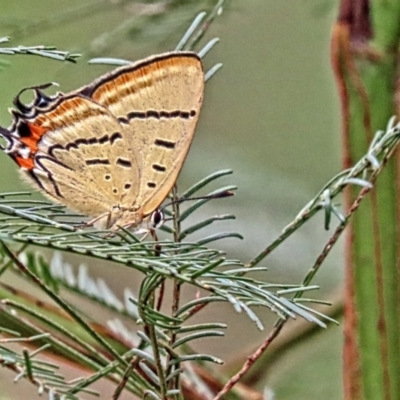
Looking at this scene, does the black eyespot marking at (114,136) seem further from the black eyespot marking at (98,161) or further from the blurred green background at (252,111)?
the blurred green background at (252,111)

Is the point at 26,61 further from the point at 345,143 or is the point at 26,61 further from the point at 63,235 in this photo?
the point at 63,235

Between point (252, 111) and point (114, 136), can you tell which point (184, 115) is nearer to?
point (114, 136)

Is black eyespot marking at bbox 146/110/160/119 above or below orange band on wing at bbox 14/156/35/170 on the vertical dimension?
above

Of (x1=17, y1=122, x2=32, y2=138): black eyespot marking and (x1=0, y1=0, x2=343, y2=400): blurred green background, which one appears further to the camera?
(x1=0, y1=0, x2=343, y2=400): blurred green background

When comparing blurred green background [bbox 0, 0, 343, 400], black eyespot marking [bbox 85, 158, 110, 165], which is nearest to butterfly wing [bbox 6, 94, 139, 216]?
black eyespot marking [bbox 85, 158, 110, 165]

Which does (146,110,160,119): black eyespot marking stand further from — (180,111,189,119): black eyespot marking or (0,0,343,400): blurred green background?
(0,0,343,400): blurred green background

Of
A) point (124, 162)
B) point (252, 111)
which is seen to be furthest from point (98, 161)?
point (252, 111)

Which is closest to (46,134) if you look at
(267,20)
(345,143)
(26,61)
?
(345,143)

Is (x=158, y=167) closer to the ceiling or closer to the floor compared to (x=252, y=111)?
closer to the floor
